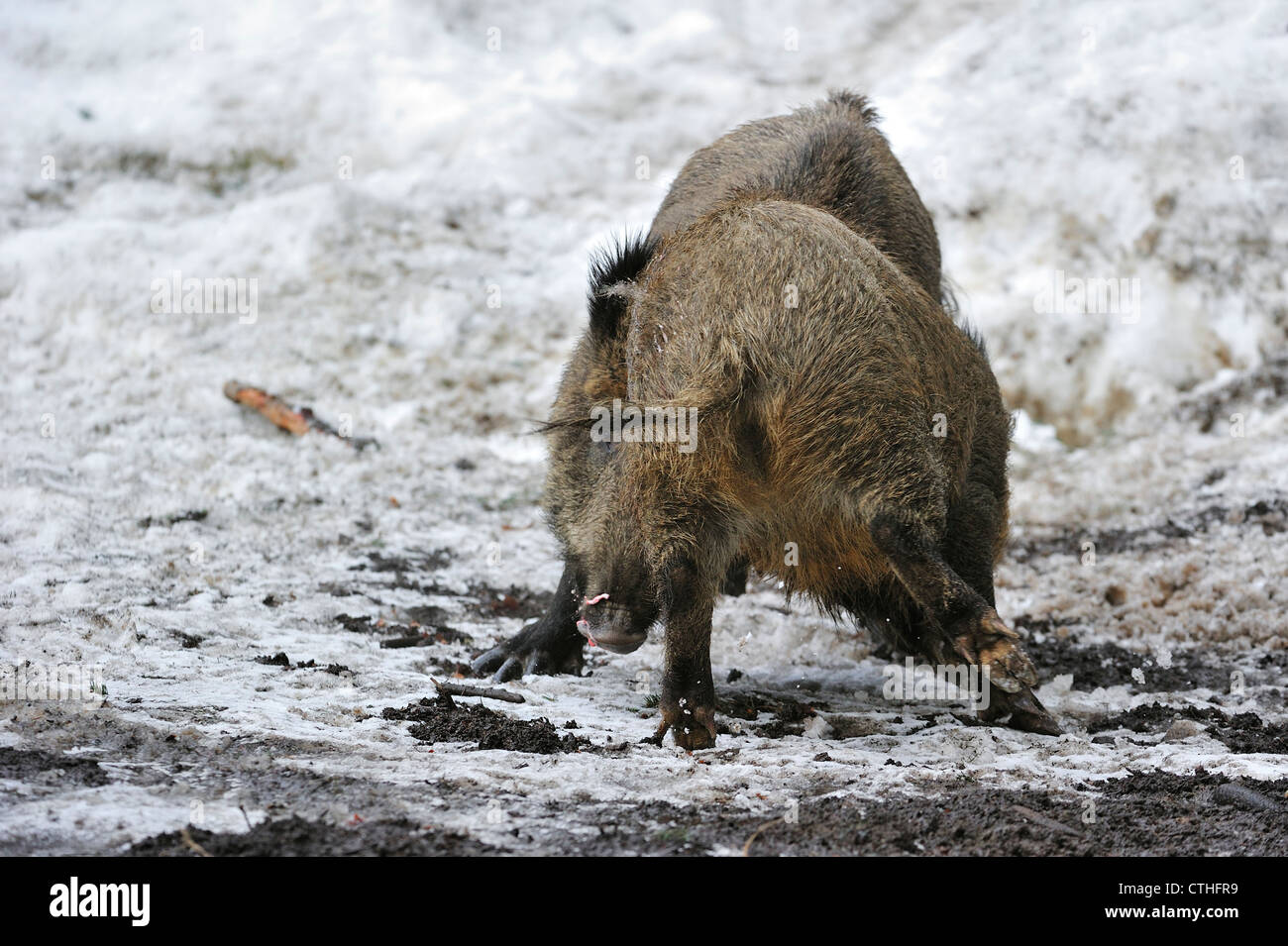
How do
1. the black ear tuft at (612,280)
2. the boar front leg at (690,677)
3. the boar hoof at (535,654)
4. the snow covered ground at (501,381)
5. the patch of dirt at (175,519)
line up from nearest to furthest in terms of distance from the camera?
the snow covered ground at (501,381) < the boar front leg at (690,677) < the black ear tuft at (612,280) < the boar hoof at (535,654) < the patch of dirt at (175,519)

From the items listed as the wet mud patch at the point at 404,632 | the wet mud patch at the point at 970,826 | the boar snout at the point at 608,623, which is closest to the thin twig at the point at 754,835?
the wet mud patch at the point at 970,826

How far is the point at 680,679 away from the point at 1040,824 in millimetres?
1208

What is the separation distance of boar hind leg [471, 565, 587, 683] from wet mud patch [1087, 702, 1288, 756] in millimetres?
2042

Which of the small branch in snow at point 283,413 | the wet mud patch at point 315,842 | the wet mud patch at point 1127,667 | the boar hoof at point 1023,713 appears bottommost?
the wet mud patch at point 315,842

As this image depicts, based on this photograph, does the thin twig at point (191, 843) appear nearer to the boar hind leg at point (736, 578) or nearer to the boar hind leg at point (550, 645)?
the boar hind leg at point (736, 578)

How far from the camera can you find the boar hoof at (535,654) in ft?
15.5

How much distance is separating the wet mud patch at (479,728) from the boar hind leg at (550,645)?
97 cm

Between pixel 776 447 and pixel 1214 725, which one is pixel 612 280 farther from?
pixel 1214 725

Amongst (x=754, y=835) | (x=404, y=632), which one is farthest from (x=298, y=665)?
(x=754, y=835)

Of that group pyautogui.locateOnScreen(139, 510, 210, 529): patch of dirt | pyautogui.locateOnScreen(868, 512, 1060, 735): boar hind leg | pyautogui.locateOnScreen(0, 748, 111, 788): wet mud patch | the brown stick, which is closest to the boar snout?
the brown stick

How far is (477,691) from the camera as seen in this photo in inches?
155

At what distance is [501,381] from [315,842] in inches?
236

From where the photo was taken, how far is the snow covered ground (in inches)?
129

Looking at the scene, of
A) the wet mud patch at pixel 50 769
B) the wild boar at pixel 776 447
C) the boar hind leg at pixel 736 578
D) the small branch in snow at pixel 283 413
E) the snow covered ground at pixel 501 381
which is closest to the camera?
the wet mud patch at pixel 50 769
